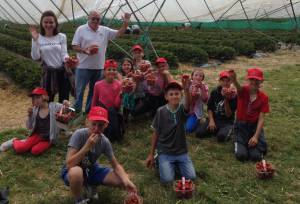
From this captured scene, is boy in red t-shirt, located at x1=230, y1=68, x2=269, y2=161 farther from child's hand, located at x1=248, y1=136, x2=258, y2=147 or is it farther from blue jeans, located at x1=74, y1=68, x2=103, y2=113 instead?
blue jeans, located at x1=74, y1=68, x2=103, y2=113

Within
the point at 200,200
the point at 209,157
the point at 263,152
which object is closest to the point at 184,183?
the point at 200,200

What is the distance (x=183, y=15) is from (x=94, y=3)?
23.7ft

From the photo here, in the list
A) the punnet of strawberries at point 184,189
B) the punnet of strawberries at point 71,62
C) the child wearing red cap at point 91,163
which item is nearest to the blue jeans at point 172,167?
the punnet of strawberries at point 184,189

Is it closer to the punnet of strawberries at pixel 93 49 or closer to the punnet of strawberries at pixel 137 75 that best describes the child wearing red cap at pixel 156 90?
the punnet of strawberries at pixel 137 75

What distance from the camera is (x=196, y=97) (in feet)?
20.2

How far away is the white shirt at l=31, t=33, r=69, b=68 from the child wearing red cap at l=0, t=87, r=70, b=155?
0.62 metres

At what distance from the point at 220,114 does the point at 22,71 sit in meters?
5.91

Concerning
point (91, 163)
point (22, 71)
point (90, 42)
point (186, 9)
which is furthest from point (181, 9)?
point (91, 163)

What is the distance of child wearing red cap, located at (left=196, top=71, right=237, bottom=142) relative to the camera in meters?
5.86

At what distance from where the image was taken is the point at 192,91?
6.03m

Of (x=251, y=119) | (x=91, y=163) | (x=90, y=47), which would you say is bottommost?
(x=91, y=163)

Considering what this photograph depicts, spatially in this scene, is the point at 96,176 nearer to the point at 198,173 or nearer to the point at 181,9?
the point at 198,173

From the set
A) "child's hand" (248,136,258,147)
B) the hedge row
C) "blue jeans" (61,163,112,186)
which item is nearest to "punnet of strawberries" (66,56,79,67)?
"blue jeans" (61,163,112,186)

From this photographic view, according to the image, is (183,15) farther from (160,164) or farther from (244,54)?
(160,164)
